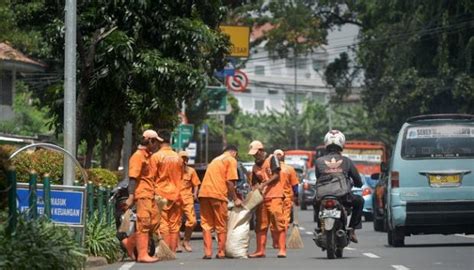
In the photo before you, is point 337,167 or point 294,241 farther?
point 294,241

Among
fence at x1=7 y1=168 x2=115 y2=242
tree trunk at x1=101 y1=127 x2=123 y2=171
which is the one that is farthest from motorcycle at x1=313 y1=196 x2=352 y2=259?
tree trunk at x1=101 y1=127 x2=123 y2=171

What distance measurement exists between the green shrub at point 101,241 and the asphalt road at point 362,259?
378mm

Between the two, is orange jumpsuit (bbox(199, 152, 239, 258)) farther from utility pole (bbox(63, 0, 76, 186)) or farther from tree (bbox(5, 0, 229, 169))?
tree (bbox(5, 0, 229, 169))

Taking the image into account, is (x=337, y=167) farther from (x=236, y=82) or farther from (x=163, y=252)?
(x=236, y=82)

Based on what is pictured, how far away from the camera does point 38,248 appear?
1412 centimetres

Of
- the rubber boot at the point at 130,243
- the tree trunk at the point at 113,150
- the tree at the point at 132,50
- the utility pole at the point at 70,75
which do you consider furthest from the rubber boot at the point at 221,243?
the tree trunk at the point at 113,150

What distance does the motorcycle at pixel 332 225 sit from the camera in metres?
18.1

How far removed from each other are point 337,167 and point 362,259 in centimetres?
134

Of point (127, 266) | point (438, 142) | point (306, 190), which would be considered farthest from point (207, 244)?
point (306, 190)

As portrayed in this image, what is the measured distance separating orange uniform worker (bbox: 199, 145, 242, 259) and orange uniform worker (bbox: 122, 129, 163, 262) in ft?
3.28

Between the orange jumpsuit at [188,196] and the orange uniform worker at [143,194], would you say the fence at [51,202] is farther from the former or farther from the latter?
the orange jumpsuit at [188,196]

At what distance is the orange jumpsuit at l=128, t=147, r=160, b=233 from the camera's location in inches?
713

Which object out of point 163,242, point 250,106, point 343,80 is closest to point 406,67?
point 343,80

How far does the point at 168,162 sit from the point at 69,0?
303 centimetres
